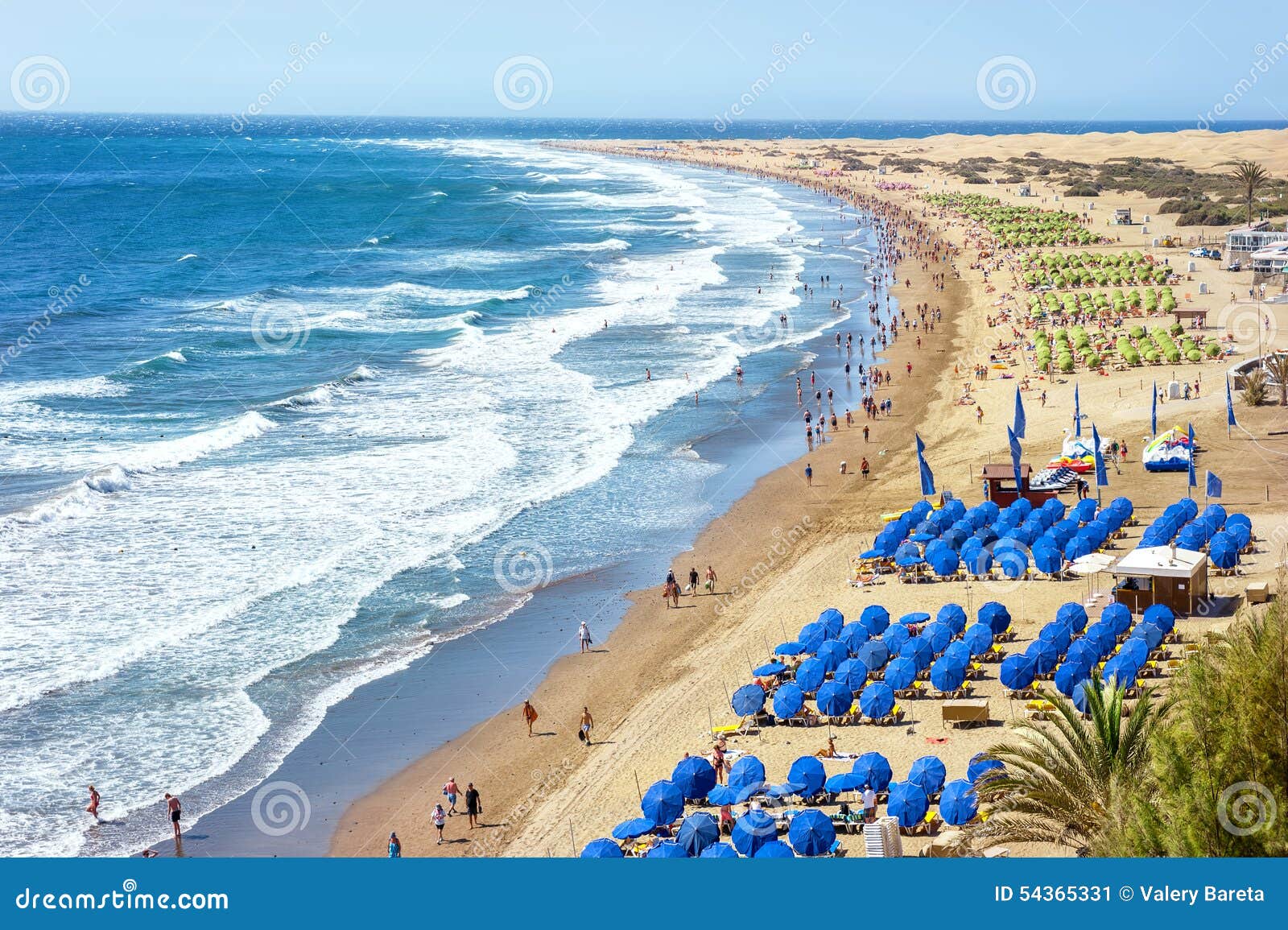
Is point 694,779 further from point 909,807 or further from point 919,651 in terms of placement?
point 919,651

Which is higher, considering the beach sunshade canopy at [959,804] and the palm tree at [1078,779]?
the palm tree at [1078,779]

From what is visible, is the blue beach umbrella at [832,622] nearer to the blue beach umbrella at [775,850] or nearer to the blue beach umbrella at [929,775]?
the blue beach umbrella at [929,775]

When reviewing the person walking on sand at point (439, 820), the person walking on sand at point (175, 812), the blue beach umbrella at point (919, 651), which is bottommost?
the person walking on sand at point (439, 820)

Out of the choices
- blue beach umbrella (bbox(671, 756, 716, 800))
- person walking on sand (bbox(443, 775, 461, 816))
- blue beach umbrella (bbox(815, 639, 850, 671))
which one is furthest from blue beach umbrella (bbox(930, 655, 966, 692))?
person walking on sand (bbox(443, 775, 461, 816))

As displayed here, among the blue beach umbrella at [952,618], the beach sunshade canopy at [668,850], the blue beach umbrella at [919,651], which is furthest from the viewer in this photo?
the blue beach umbrella at [952,618]

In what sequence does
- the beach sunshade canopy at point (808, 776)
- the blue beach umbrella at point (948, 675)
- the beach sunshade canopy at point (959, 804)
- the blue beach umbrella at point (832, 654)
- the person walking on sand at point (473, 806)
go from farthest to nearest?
the blue beach umbrella at point (832, 654) < the blue beach umbrella at point (948, 675) < the person walking on sand at point (473, 806) < the beach sunshade canopy at point (808, 776) < the beach sunshade canopy at point (959, 804)

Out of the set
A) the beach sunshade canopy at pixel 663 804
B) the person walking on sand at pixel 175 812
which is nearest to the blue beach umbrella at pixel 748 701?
the beach sunshade canopy at pixel 663 804

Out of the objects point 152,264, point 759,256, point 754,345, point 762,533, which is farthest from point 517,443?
point 152,264
